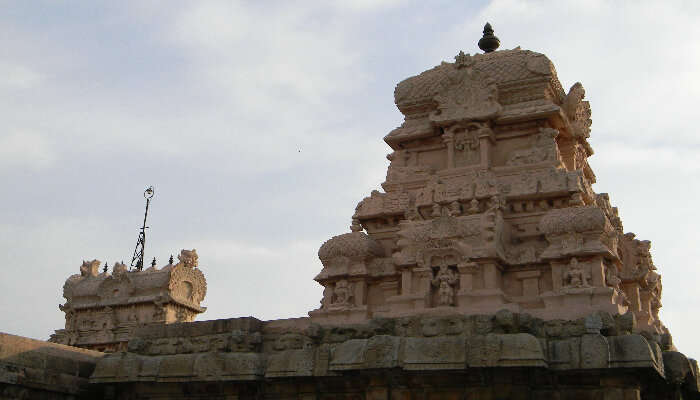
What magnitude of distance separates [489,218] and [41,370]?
483 inches

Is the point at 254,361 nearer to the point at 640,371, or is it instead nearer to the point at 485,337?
the point at 485,337

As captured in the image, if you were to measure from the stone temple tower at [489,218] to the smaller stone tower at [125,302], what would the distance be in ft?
65.2

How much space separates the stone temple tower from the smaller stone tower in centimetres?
1986

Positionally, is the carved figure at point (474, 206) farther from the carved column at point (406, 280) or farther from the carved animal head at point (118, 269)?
the carved animal head at point (118, 269)

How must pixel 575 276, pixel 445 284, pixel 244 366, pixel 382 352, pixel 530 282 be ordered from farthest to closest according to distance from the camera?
pixel 530 282 → pixel 445 284 → pixel 575 276 → pixel 244 366 → pixel 382 352

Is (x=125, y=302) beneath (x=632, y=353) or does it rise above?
above

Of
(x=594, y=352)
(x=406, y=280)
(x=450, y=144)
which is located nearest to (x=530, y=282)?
(x=406, y=280)

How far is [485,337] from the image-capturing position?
490 inches

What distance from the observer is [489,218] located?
20.9 metres

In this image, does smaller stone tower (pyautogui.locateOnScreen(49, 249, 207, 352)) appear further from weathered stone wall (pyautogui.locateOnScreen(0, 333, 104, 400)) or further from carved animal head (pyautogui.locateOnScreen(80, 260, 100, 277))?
weathered stone wall (pyautogui.locateOnScreen(0, 333, 104, 400))

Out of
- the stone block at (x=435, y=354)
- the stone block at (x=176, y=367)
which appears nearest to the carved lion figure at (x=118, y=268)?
the stone block at (x=176, y=367)

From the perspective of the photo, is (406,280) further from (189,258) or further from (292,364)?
(189,258)

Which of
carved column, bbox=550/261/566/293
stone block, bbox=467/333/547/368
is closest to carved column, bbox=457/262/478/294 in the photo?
carved column, bbox=550/261/566/293

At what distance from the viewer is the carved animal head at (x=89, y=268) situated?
149 ft
